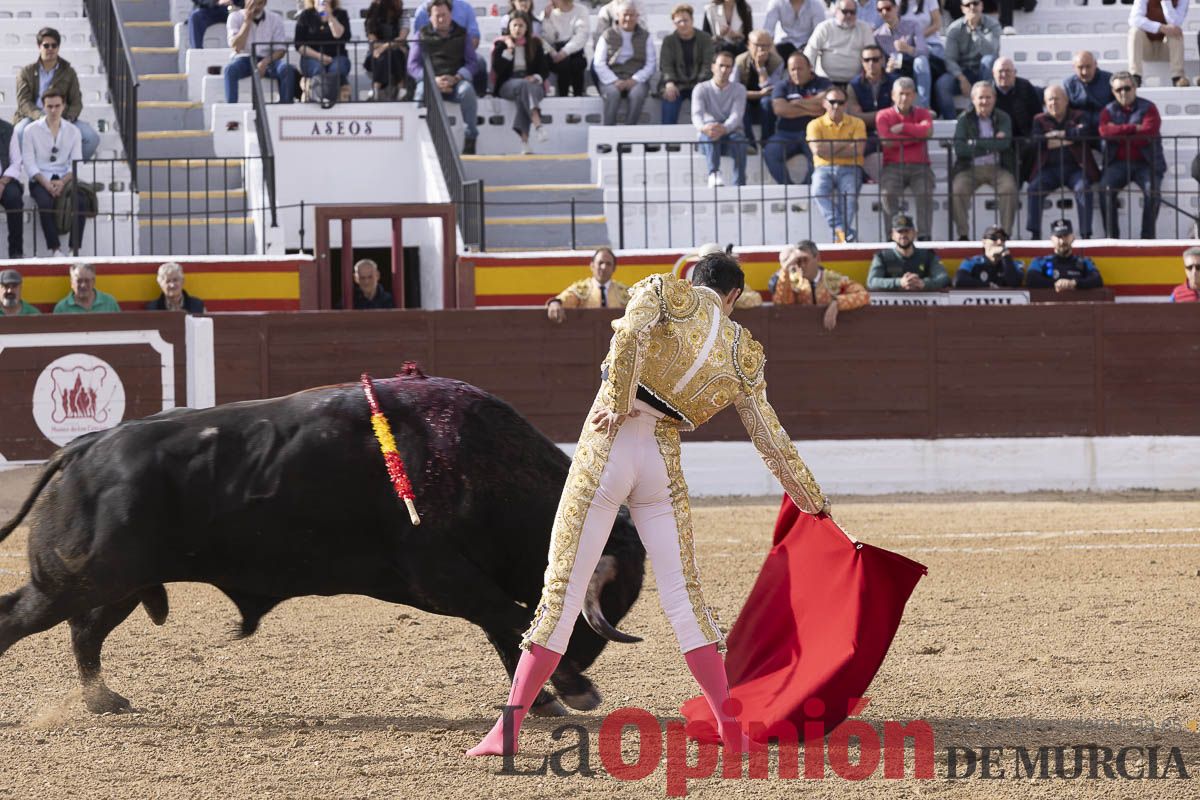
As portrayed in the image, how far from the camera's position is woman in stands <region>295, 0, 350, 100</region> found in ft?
42.0

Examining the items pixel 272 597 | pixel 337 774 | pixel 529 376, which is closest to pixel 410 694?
pixel 272 597

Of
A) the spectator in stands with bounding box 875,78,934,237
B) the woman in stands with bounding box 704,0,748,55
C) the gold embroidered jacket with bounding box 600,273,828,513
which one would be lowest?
the gold embroidered jacket with bounding box 600,273,828,513

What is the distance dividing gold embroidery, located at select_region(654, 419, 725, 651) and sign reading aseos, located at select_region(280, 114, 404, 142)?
907cm

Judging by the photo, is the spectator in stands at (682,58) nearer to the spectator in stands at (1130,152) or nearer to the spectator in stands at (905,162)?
the spectator in stands at (905,162)

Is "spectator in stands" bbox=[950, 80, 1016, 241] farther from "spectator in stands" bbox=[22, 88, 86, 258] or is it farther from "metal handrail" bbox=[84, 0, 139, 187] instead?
"spectator in stands" bbox=[22, 88, 86, 258]

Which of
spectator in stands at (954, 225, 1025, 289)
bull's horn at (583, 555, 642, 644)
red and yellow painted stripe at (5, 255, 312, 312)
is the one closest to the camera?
bull's horn at (583, 555, 642, 644)

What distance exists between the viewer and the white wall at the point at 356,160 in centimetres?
1248

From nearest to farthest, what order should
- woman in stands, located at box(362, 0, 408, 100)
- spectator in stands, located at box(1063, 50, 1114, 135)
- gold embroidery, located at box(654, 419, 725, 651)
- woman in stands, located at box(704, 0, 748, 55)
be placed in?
gold embroidery, located at box(654, 419, 725, 651) → spectator in stands, located at box(1063, 50, 1114, 135) → woman in stands, located at box(362, 0, 408, 100) → woman in stands, located at box(704, 0, 748, 55)

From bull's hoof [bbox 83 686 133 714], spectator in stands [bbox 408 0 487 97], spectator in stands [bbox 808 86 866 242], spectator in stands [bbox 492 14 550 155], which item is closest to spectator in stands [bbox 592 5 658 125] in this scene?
spectator in stands [bbox 492 14 550 155]

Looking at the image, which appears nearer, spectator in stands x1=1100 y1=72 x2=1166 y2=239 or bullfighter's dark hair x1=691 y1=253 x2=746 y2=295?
bullfighter's dark hair x1=691 y1=253 x2=746 y2=295

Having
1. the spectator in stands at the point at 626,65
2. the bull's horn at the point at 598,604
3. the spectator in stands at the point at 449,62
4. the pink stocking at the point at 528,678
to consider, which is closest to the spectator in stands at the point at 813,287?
the spectator in stands at the point at 626,65

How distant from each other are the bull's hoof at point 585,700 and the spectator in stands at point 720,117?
26.4ft

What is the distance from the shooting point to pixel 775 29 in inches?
529

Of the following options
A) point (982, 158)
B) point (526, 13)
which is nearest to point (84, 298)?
point (526, 13)
